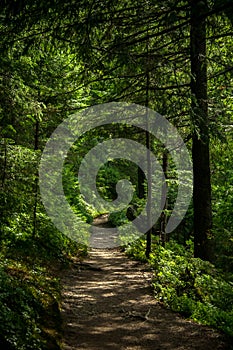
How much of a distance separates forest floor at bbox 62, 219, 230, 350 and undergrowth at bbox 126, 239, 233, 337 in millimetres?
240

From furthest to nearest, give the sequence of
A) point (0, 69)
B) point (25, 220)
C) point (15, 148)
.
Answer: point (25, 220) < point (15, 148) < point (0, 69)

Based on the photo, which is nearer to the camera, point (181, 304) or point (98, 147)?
point (181, 304)

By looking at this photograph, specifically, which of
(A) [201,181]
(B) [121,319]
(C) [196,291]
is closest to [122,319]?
(B) [121,319]

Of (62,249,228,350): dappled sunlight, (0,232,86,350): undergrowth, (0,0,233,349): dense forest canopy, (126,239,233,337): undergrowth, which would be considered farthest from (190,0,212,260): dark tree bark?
(0,232,86,350): undergrowth

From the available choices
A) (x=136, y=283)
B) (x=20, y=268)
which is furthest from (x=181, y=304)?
(x=20, y=268)

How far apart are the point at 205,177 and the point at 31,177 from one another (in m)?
4.55

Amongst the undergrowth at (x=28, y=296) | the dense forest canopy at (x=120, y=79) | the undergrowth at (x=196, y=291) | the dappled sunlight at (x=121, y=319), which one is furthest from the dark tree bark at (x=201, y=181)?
the undergrowth at (x=28, y=296)

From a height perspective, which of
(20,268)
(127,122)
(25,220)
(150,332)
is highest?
(127,122)

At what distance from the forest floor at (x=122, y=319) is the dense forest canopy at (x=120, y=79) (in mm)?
1656

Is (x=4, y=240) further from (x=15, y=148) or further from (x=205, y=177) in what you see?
(x=205, y=177)

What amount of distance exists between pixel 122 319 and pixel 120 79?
6960 mm

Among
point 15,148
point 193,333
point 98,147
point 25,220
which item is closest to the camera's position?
point 193,333

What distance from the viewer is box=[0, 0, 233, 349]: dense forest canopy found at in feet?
21.6

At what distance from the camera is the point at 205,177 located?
1034 centimetres
